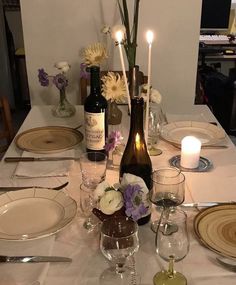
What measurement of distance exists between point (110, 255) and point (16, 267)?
21 centimetres

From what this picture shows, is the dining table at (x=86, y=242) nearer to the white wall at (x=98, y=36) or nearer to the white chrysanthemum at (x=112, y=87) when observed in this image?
the white chrysanthemum at (x=112, y=87)

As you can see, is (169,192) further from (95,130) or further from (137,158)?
(95,130)

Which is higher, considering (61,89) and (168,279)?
(61,89)

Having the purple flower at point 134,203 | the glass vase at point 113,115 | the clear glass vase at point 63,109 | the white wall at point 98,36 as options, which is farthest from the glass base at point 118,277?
the white wall at point 98,36

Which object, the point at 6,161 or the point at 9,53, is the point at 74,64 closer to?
the point at 6,161

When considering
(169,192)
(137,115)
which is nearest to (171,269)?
(169,192)

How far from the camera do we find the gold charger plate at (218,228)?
0.90m

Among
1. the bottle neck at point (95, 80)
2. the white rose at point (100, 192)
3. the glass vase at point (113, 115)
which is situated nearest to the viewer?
the white rose at point (100, 192)

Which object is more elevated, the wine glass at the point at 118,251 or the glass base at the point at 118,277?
the wine glass at the point at 118,251

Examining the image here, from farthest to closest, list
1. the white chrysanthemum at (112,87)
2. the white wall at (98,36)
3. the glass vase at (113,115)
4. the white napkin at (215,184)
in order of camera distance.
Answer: the white wall at (98,36)
the glass vase at (113,115)
the white chrysanthemum at (112,87)
the white napkin at (215,184)

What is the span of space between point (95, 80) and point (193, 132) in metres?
0.53

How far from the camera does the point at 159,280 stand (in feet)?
2.66

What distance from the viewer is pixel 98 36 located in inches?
92.0

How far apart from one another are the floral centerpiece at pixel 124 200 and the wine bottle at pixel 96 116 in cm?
38
